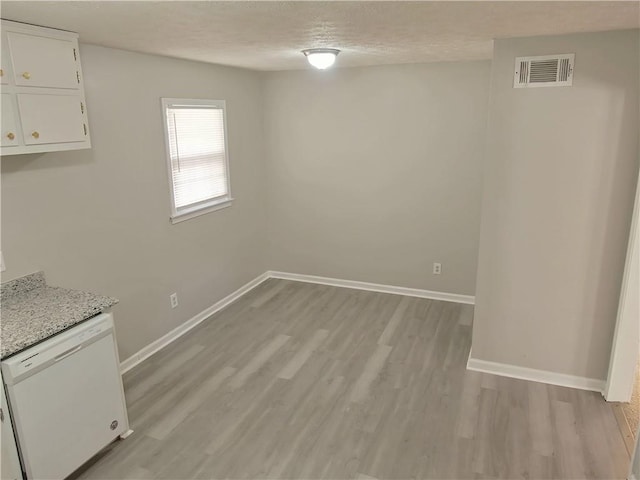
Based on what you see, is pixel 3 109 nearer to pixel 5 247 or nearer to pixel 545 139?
pixel 5 247

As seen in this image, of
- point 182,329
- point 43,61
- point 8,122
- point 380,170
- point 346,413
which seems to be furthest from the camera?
point 380,170

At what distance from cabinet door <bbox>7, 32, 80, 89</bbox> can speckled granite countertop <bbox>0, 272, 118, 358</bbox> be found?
1162 millimetres

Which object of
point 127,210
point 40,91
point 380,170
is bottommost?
point 127,210

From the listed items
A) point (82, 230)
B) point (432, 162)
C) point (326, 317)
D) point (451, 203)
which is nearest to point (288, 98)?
point (432, 162)

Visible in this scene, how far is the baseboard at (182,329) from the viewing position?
12.0ft

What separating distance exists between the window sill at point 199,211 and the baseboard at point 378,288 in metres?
1.31

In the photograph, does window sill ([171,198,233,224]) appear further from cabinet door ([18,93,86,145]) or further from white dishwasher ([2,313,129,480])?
white dishwasher ([2,313,129,480])

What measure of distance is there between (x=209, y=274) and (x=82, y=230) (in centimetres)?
155

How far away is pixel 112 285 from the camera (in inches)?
135

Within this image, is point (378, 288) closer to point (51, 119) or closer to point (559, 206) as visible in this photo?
point (559, 206)

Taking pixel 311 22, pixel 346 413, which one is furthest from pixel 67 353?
pixel 311 22

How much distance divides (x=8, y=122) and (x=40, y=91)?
26 centimetres

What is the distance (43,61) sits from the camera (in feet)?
8.13

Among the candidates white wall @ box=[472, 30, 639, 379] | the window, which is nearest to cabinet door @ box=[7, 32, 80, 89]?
the window
